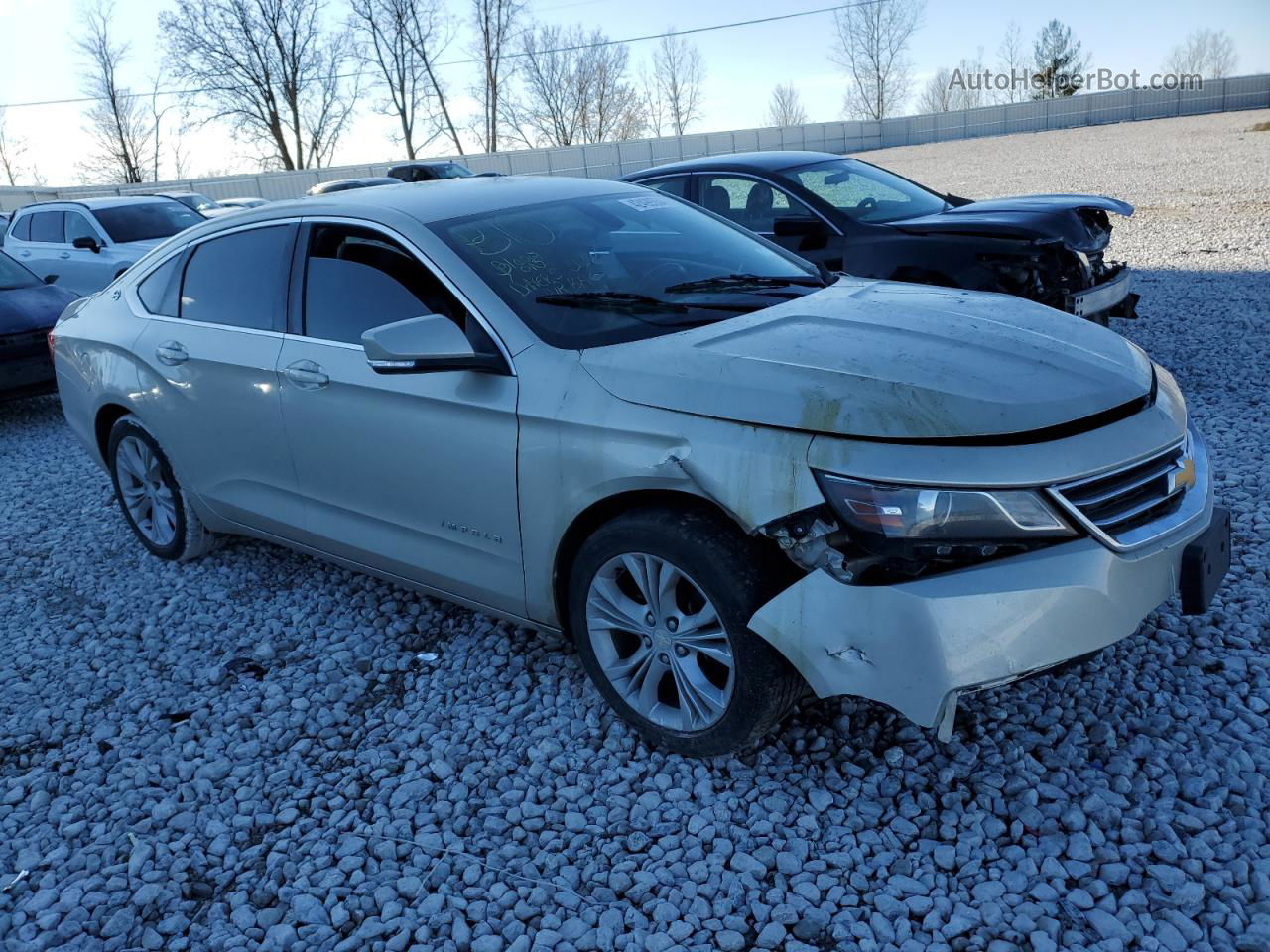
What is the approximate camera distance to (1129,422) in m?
2.70

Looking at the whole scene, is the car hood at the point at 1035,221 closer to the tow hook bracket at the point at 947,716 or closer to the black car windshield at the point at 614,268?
the black car windshield at the point at 614,268

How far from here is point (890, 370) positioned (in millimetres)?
2699

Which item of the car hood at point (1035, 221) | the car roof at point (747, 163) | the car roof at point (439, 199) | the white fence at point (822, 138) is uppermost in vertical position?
the white fence at point (822, 138)

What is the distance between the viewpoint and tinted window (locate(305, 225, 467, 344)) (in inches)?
134

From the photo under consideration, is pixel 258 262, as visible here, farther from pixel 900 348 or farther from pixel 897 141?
pixel 897 141

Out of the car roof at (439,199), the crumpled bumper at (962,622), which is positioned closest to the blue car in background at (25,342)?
the car roof at (439,199)

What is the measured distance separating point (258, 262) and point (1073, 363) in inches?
119

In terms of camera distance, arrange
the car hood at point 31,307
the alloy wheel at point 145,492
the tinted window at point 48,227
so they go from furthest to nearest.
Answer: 1. the tinted window at point 48,227
2. the car hood at point 31,307
3. the alloy wheel at point 145,492

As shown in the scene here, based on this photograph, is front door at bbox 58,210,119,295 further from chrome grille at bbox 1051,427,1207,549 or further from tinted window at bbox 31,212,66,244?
chrome grille at bbox 1051,427,1207,549

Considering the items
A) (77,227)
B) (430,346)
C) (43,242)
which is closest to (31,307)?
(77,227)

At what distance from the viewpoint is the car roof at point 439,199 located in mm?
3646

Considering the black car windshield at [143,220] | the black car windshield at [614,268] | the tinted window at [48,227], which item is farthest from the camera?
the tinted window at [48,227]

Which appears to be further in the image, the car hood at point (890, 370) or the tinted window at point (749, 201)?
the tinted window at point (749, 201)

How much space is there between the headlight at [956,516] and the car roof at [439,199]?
1930 mm
